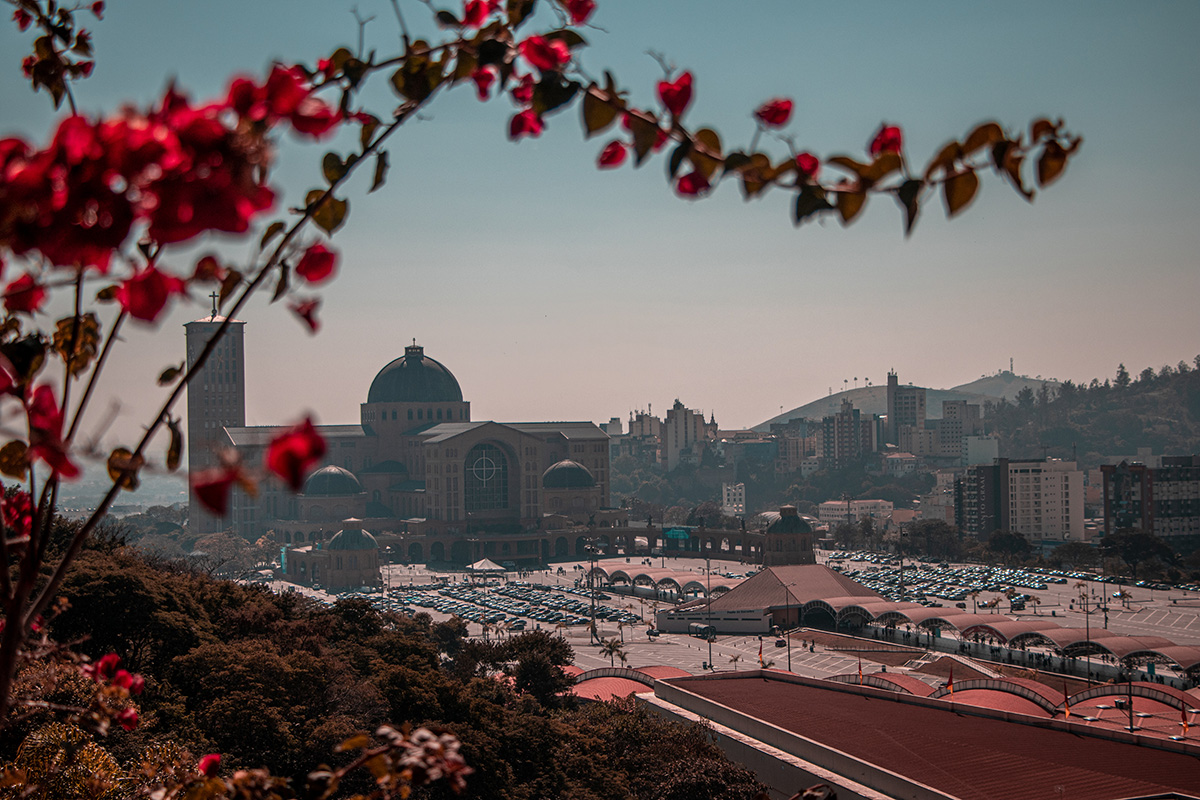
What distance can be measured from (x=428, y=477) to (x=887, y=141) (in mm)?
69574

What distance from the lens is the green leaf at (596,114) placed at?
1887mm

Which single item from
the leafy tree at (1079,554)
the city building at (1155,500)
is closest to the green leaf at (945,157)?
the leafy tree at (1079,554)

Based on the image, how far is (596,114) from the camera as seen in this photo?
189 centimetres

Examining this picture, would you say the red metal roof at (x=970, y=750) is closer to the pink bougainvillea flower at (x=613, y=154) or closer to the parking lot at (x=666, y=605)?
the parking lot at (x=666, y=605)

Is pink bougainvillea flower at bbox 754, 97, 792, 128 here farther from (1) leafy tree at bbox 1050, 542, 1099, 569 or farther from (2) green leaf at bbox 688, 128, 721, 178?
(1) leafy tree at bbox 1050, 542, 1099, 569

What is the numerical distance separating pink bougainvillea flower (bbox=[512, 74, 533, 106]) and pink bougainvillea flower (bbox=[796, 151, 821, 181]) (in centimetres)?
63

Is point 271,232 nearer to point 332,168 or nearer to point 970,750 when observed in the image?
point 332,168

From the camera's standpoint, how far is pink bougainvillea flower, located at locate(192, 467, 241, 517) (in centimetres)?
128

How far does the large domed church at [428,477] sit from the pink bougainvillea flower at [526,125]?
215 ft

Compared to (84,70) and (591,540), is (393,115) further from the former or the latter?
(591,540)

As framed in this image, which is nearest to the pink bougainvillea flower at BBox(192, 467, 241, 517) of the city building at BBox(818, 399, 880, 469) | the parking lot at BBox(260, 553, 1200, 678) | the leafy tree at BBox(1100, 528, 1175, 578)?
the parking lot at BBox(260, 553, 1200, 678)

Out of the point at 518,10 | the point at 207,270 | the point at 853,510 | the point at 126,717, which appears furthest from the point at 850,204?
the point at 853,510

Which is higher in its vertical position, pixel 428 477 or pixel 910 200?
pixel 910 200

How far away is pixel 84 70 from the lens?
10.3 ft
